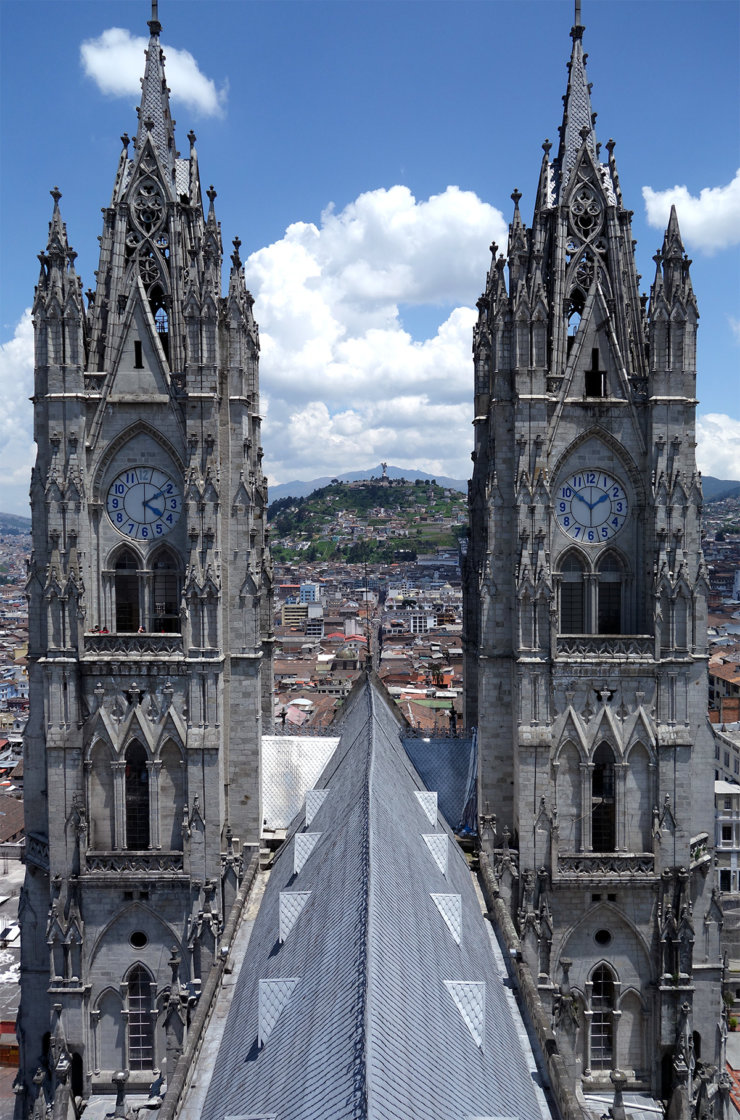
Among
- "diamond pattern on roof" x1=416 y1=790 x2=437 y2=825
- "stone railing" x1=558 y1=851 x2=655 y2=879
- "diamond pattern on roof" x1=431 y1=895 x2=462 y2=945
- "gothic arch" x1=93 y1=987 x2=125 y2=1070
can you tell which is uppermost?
"diamond pattern on roof" x1=416 y1=790 x2=437 y2=825

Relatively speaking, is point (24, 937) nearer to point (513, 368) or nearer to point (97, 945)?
point (97, 945)

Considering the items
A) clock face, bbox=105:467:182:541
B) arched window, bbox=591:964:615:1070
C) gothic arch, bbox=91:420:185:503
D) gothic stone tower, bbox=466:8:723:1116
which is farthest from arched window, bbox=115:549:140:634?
arched window, bbox=591:964:615:1070

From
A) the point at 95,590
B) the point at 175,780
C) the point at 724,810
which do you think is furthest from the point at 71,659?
the point at 724,810

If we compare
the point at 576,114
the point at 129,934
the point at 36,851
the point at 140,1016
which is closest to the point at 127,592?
the point at 36,851

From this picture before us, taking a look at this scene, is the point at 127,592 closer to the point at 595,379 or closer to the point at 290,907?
the point at 290,907

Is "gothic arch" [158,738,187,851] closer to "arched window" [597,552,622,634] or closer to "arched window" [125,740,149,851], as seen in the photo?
"arched window" [125,740,149,851]
